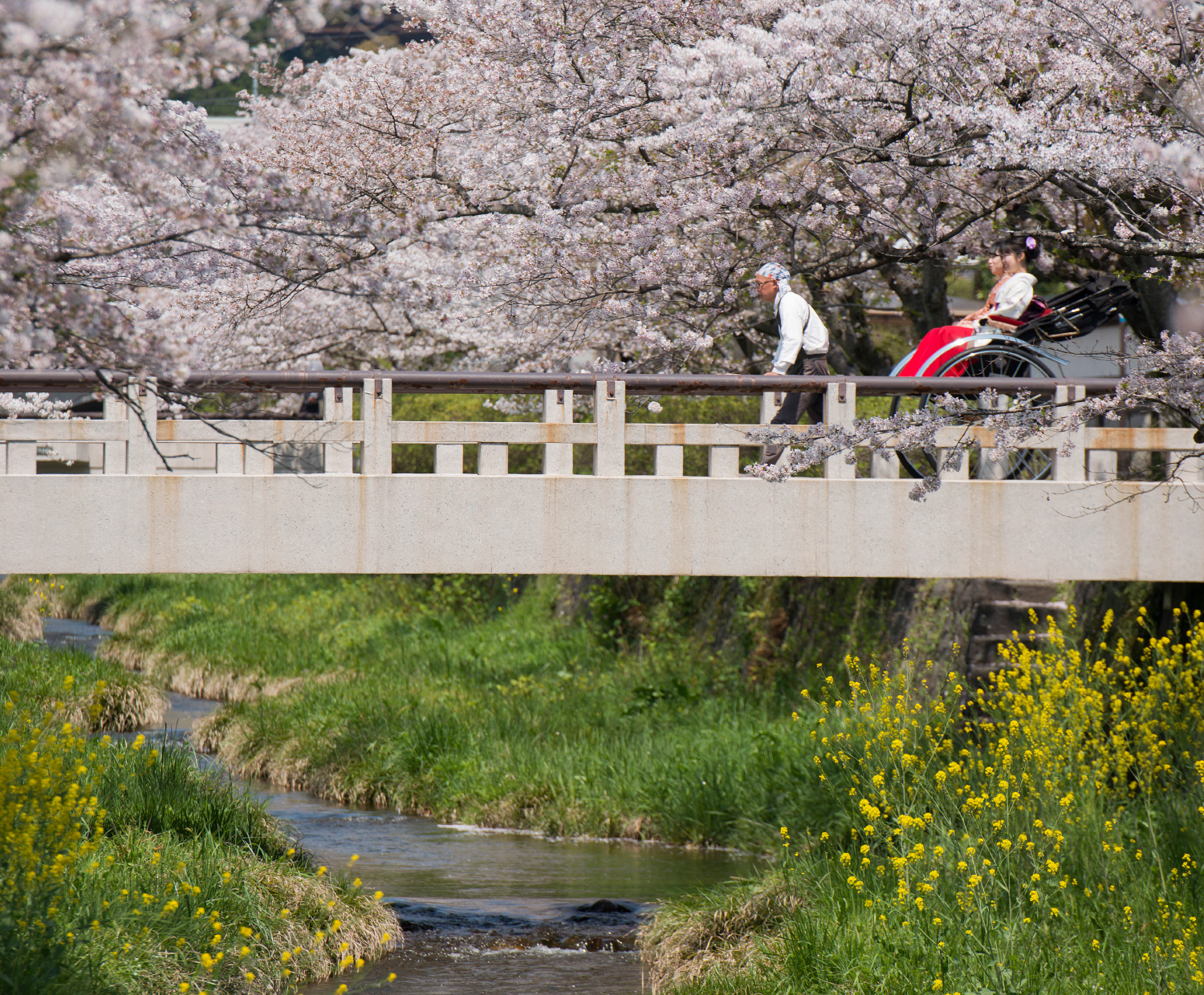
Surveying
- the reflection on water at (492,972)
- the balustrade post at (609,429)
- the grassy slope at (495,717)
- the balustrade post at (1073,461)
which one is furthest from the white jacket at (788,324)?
the reflection on water at (492,972)

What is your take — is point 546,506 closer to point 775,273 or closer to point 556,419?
point 556,419

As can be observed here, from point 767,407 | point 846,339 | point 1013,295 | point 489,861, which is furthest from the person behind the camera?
point 846,339

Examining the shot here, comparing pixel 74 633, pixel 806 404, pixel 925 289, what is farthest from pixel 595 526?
pixel 74 633

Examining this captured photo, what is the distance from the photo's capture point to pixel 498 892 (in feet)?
32.5

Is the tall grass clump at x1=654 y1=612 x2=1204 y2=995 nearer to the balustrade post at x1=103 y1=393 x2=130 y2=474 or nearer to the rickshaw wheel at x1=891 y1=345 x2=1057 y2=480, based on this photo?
the rickshaw wheel at x1=891 y1=345 x2=1057 y2=480

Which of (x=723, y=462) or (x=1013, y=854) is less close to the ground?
(x=723, y=462)

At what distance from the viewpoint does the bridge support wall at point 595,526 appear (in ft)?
26.9

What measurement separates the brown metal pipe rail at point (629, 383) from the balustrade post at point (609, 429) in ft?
0.31

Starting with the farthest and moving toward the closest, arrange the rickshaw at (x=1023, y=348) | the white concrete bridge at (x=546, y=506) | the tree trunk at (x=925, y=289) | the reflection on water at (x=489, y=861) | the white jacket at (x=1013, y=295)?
the tree trunk at (x=925, y=289)
the reflection on water at (x=489, y=861)
the white jacket at (x=1013, y=295)
the rickshaw at (x=1023, y=348)
the white concrete bridge at (x=546, y=506)

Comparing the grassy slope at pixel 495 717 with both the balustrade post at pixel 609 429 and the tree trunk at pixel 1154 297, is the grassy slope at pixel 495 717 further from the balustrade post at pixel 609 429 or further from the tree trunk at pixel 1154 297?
the tree trunk at pixel 1154 297

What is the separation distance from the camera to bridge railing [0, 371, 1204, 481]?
322 inches

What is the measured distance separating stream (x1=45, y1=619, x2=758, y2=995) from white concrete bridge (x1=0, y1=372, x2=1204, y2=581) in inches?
98.0

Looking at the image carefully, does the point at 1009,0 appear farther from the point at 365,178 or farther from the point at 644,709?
the point at 644,709

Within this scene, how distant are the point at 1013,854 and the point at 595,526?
125 inches
